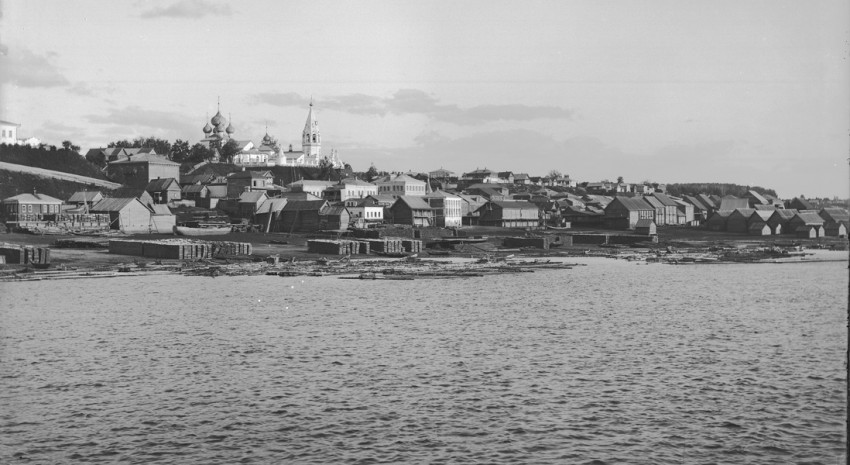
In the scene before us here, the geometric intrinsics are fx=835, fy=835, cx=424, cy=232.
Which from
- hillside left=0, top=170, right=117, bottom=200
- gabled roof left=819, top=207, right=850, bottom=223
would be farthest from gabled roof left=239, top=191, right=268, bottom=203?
gabled roof left=819, top=207, right=850, bottom=223

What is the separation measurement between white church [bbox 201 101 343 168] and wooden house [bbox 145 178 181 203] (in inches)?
1792

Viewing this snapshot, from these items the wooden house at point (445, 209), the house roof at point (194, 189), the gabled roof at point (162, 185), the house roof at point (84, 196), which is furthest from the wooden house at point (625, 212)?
the house roof at point (84, 196)

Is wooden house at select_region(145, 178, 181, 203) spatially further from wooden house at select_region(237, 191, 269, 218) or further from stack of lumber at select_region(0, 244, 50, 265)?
stack of lumber at select_region(0, 244, 50, 265)

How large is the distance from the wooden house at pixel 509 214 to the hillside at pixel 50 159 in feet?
186

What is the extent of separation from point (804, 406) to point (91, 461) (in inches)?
698

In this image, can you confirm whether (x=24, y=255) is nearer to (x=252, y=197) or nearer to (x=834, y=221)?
(x=252, y=197)

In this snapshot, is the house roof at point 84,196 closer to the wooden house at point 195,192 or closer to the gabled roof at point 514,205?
the wooden house at point 195,192

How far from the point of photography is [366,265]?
212 ft

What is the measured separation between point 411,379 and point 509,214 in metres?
89.0

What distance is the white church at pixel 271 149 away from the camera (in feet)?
544

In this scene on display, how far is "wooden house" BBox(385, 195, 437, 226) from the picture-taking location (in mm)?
103312

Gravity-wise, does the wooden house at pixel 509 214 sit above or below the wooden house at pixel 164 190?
below

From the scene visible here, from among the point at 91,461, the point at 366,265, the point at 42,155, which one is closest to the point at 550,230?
the point at 366,265

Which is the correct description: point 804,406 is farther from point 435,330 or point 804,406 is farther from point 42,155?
point 42,155
